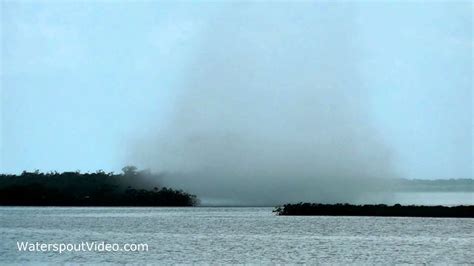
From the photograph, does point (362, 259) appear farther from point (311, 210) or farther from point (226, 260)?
point (311, 210)

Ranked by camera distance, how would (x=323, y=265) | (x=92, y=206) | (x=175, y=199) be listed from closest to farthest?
1. (x=323, y=265)
2. (x=92, y=206)
3. (x=175, y=199)

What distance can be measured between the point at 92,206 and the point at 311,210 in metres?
73.1

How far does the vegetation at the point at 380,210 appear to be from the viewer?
107 m

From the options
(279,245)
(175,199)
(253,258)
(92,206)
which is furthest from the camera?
(175,199)

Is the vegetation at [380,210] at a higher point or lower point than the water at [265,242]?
higher

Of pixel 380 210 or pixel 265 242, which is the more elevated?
pixel 380 210

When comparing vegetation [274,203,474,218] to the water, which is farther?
vegetation [274,203,474,218]

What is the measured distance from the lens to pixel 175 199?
19838 cm

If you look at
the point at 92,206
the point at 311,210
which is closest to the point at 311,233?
the point at 311,210

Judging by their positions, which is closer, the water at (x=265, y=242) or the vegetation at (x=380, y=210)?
the water at (x=265, y=242)

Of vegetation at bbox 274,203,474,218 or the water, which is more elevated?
vegetation at bbox 274,203,474,218

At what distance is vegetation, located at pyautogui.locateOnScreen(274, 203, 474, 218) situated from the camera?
106875mm

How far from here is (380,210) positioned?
118 meters

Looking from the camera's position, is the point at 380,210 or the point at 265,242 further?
the point at 380,210
